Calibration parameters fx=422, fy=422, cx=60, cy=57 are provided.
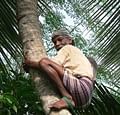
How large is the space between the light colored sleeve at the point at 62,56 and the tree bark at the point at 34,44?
20cm

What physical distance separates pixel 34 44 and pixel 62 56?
1.03ft

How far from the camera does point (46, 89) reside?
2617 millimetres

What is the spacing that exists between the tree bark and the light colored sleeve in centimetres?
20

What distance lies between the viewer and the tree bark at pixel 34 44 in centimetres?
258

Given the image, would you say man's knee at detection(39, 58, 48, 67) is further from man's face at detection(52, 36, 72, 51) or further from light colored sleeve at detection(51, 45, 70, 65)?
man's face at detection(52, 36, 72, 51)

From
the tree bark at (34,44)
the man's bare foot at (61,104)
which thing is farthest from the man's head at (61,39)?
the man's bare foot at (61,104)

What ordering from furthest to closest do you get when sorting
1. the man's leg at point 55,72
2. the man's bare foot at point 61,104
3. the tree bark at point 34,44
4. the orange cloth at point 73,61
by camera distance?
1. the orange cloth at point 73,61
2. the man's leg at point 55,72
3. the tree bark at point 34,44
4. the man's bare foot at point 61,104

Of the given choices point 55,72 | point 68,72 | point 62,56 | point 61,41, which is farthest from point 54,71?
point 61,41

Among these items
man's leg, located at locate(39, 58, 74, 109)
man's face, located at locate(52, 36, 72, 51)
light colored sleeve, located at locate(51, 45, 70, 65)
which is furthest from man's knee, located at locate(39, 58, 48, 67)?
man's face, located at locate(52, 36, 72, 51)

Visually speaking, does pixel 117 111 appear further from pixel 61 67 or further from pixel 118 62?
pixel 61 67

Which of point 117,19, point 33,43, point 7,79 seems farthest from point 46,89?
point 117,19

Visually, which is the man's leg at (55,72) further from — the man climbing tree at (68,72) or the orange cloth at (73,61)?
the orange cloth at (73,61)

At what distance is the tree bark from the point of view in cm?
258

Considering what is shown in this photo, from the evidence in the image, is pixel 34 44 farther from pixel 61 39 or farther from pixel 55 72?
pixel 61 39
